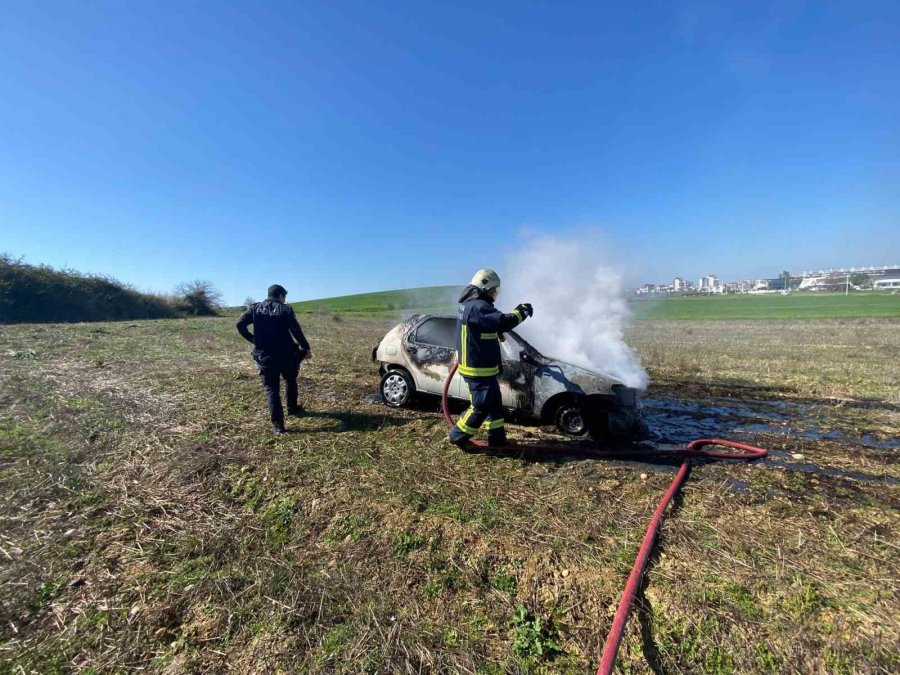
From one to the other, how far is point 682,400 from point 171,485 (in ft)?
28.4

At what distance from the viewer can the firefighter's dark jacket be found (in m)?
4.67

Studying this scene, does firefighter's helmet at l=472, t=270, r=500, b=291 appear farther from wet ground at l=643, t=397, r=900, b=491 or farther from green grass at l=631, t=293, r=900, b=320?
green grass at l=631, t=293, r=900, b=320

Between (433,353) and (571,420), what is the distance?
7.99 ft

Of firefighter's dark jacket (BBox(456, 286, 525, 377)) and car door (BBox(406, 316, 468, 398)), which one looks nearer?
firefighter's dark jacket (BBox(456, 286, 525, 377))

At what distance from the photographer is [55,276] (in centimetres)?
2598

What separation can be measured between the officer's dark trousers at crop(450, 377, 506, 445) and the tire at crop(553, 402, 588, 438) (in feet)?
4.14

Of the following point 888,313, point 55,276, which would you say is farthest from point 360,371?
point 888,313

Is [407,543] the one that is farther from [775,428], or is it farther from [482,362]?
[775,428]

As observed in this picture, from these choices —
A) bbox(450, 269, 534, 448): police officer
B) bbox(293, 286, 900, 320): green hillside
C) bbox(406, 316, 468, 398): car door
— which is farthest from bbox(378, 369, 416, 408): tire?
bbox(293, 286, 900, 320): green hillside

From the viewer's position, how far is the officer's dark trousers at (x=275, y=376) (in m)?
5.54

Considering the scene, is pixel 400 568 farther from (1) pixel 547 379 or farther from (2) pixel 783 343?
(2) pixel 783 343

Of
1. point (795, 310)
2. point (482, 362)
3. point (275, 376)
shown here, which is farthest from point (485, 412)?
point (795, 310)

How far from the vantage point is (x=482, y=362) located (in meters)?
4.83

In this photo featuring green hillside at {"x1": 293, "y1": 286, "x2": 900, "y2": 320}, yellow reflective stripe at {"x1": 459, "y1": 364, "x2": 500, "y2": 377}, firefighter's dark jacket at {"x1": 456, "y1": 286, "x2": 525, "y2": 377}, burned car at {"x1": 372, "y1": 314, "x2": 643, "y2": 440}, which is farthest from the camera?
green hillside at {"x1": 293, "y1": 286, "x2": 900, "y2": 320}
